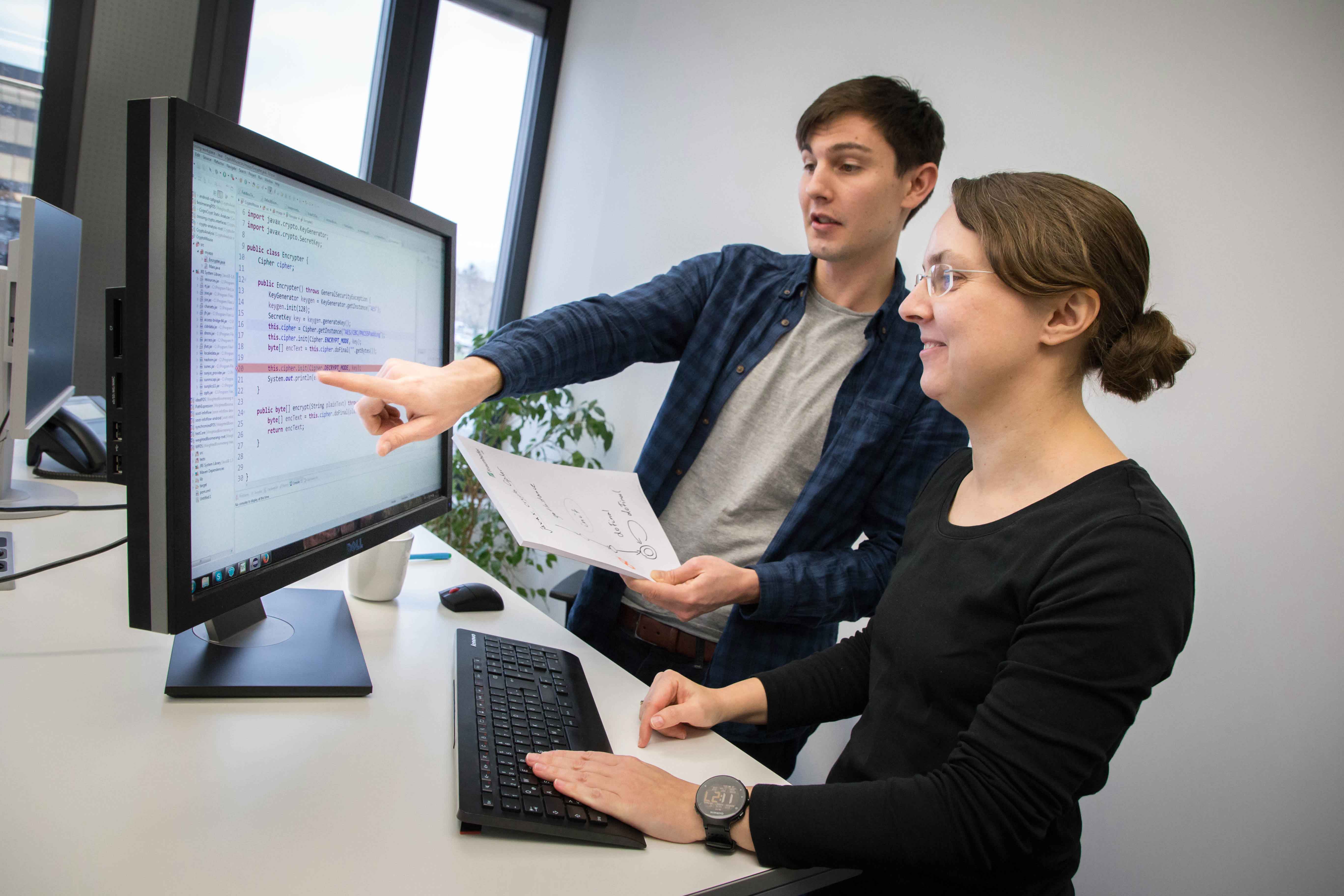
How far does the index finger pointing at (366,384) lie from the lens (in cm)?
78

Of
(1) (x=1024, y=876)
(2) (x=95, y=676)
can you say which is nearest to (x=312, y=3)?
(2) (x=95, y=676)

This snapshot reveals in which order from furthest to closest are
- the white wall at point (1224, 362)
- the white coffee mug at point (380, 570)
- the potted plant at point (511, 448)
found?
the potted plant at point (511, 448), the white wall at point (1224, 362), the white coffee mug at point (380, 570)

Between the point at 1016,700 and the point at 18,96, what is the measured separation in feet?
9.78

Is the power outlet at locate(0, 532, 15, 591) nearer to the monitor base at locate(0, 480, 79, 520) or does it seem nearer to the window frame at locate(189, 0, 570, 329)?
the monitor base at locate(0, 480, 79, 520)

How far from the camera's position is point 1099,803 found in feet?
5.30

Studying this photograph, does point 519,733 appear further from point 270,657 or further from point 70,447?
point 70,447

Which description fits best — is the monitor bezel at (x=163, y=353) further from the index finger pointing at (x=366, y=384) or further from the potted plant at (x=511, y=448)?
the potted plant at (x=511, y=448)

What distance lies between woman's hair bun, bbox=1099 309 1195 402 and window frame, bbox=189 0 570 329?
1.84 m

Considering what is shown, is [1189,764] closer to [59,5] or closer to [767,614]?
[767,614]

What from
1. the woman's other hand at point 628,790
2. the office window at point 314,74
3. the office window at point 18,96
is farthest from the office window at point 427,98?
the woman's other hand at point 628,790

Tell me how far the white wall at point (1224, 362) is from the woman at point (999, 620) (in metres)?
0.75

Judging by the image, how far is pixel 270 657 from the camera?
2.92ft

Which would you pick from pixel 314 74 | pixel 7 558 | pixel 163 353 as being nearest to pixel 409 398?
pixel 163 353

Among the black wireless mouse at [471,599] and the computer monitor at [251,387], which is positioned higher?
the computer monitor at [251,387]
